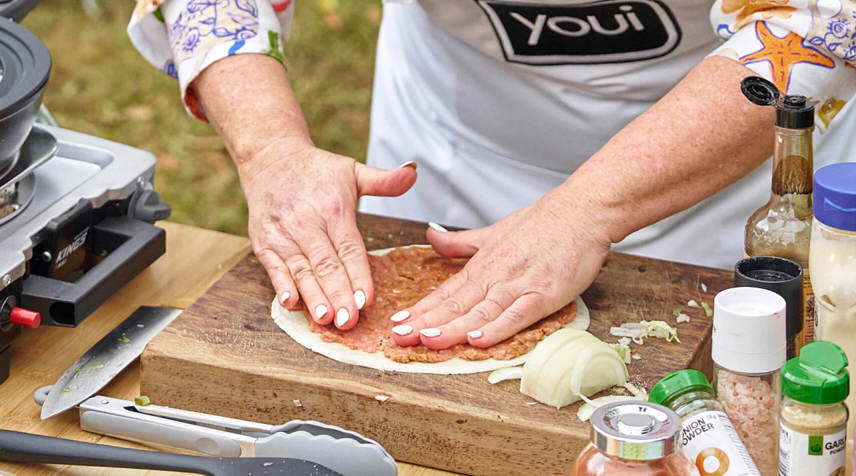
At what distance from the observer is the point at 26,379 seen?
1.42 meters

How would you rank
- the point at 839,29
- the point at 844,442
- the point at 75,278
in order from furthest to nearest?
1. the point at 75,278
2. the point at 839,29
3. the point at 844,442

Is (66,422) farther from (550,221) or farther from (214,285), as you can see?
(550,221)

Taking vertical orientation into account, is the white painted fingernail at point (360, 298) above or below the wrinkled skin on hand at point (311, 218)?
below

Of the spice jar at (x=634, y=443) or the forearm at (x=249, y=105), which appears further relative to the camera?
the forearm at (x=249, y=105)

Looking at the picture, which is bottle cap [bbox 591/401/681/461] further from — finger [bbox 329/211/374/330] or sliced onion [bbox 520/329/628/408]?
finger [bbox 329/211/374/330]

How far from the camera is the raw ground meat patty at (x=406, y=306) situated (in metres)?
1.36

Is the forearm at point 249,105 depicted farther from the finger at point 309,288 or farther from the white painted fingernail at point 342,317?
the white painted fingernail at point 342,317

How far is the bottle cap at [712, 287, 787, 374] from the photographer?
857 millimetres

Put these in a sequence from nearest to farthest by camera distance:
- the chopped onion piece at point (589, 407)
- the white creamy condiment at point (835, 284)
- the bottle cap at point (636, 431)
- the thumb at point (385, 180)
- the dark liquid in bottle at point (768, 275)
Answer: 1. the bottle cap at point (636, 431)
2. the white creamy condiment at point (835, 284)
3. the dark liquid in bottle at point (768, 275)
4. the chopped onion piece at point (589, 407)
5. the thumb at point (385, 180)

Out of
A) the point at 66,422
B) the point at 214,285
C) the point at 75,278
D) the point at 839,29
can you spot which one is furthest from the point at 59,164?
the point at 839,29

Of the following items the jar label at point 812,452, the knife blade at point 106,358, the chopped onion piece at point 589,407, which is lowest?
the knife blade at point 106,358

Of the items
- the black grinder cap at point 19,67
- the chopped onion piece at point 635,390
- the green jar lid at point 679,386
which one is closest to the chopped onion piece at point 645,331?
the chopped onion piece at point 635,390

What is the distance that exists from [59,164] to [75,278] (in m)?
0.19

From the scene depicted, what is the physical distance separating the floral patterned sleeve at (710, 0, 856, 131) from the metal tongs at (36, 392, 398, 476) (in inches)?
29.2
